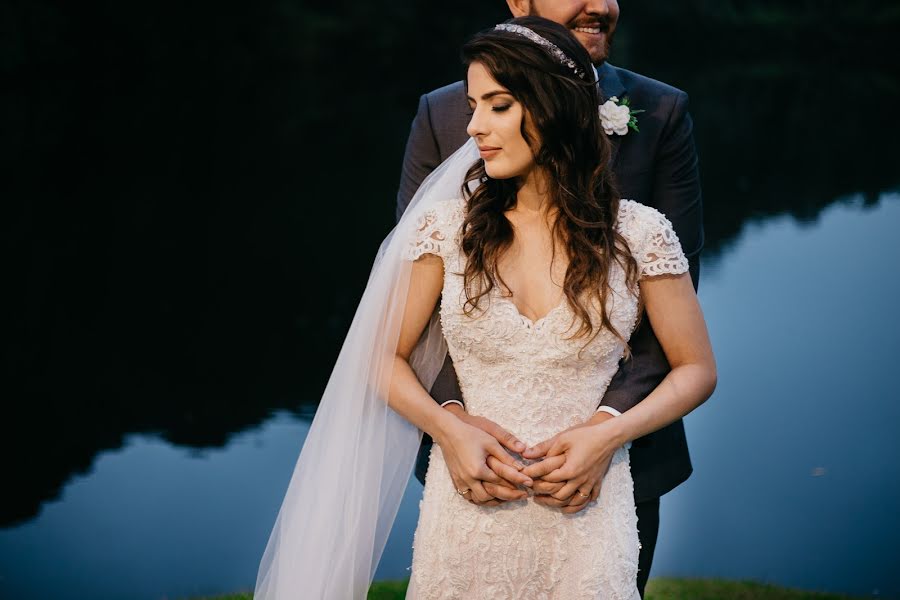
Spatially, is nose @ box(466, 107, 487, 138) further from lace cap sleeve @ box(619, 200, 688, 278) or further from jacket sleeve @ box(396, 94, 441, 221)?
jacket sleeve @ box(396, 94, 441, 221)

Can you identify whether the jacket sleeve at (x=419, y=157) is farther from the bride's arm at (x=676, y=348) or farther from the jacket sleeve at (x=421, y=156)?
the bride's arm at (x=676, y=348)

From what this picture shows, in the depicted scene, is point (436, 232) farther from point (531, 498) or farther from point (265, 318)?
point (265, 318)

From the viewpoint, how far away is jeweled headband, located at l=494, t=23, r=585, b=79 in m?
2.21

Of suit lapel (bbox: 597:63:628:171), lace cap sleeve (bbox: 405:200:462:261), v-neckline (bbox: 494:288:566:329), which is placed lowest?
v-neckline (bbox: 494:288:566:329)

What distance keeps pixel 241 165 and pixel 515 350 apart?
13118 mm

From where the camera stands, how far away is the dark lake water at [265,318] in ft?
18.0

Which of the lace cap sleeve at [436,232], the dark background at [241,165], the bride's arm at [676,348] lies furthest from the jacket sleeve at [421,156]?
the dark background at [241,165]

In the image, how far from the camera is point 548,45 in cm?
221

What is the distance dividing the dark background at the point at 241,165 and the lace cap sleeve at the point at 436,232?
4.02 meters

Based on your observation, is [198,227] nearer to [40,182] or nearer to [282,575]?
[40,182]

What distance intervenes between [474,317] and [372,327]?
250mm

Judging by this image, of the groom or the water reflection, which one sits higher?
the groom

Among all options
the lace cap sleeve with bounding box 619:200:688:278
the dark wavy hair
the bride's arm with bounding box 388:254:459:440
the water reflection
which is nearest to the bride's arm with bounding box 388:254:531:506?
the bride's arm with bounding box 388:254:459:440

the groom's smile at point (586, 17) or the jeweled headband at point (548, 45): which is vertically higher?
the groom's smile at point (586, 17)
